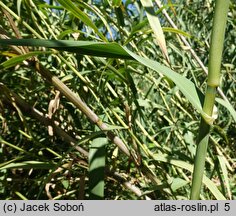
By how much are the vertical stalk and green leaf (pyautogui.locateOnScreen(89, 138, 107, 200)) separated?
8.5 inches

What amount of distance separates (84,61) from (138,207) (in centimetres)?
50

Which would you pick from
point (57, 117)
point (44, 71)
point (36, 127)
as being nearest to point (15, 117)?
point (36, 127)

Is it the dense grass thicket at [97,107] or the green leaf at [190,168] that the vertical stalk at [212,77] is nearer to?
the dense grass thicket at [97,107]

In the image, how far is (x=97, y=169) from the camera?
598mm

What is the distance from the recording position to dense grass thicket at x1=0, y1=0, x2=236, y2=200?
61 cm

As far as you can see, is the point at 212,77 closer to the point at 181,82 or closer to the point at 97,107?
the point at 181,82

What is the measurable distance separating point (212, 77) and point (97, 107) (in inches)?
20.2

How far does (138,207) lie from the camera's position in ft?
1.44

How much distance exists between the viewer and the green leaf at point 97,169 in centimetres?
58

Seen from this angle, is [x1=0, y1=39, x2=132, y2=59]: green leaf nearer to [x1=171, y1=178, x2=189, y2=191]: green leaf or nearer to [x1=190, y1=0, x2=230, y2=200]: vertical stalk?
[x1=190, y1=0, x2=230, y2=200]: vertical stalk

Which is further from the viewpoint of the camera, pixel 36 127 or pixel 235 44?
pixel 235 44

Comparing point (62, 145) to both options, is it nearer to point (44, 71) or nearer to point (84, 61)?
point (84, 61)

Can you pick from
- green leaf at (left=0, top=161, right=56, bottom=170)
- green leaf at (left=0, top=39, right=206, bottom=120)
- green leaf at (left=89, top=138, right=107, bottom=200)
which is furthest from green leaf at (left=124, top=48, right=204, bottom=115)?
green leaf at (left=0, top=161, right=56, bottom=170)

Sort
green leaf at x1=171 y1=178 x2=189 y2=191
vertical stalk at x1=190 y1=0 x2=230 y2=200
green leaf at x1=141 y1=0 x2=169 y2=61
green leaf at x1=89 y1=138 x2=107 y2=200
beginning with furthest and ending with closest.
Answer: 1. green leaf at x1=171 y1=178 x2=189 y2=191
2. green leaf at x1=89 y1=138 x2=107 y2=200
3. green leaf at x1=141 y1=0 x2=169 y2=61
4. vertical stalk at x1=190 y1=0 x2=230 y2=200
